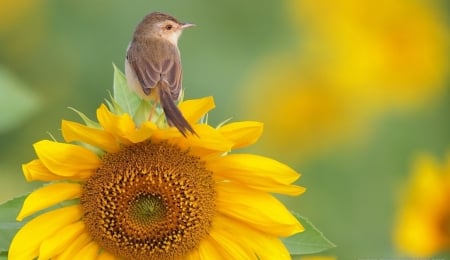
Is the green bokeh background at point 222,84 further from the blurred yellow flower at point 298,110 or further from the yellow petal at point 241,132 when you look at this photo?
the yellow petal at point 241,132

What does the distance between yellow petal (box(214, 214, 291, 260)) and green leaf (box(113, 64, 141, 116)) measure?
24cm

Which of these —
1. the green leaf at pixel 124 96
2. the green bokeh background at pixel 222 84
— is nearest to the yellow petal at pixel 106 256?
the green leaf at pixel 124 96

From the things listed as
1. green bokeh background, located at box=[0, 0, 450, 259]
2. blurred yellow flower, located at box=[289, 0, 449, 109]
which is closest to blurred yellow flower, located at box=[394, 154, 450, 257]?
green bokeh background, located at box=[0, 0, 450, 259]

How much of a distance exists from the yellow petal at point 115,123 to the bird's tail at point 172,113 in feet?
0.19

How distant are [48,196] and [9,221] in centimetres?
7

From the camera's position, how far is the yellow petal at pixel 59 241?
1924 millimetres

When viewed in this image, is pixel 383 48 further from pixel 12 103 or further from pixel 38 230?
pixel 38 230

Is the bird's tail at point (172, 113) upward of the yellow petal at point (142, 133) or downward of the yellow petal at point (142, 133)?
upward

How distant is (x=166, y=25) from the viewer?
214 cm

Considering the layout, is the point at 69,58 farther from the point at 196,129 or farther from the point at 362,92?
the point at 196,129

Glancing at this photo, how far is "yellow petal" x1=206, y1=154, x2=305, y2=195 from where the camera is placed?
1.95 m

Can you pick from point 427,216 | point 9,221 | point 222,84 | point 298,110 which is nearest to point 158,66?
point 9,221

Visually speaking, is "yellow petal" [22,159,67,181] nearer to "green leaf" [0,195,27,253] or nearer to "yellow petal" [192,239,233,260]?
"green leaf" [0,195,27,253]

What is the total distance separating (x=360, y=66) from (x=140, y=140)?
4.03 meters
